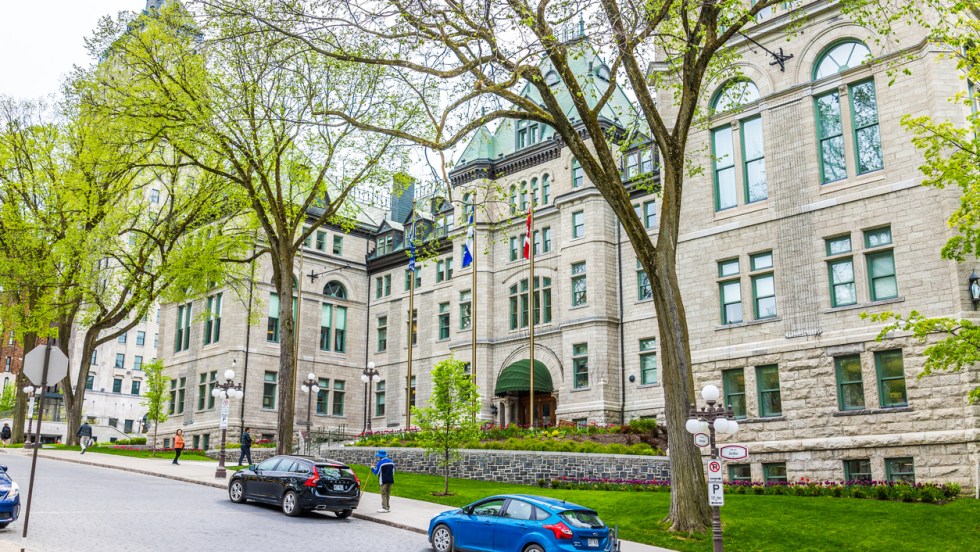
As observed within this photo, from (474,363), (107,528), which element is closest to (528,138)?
(474,363)

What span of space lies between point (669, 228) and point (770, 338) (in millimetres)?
10224

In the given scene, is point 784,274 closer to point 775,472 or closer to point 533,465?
point 775,472

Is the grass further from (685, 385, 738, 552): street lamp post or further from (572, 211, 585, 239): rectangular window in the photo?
(572, 211, 585, 239): rectangular window

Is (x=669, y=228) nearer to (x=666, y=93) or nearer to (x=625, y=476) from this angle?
(x=625, y=476)

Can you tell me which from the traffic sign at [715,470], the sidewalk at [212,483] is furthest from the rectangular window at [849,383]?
the traffic sign at [715,470]

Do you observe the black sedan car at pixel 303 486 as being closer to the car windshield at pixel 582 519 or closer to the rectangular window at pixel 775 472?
the car windshield at pixel 582 519

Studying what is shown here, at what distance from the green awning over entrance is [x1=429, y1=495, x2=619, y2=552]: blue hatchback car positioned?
83.3 feet

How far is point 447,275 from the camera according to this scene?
50.8 meters

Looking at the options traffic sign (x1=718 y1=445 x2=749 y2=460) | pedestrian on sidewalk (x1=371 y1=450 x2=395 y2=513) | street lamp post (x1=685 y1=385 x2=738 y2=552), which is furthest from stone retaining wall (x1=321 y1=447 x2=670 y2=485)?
A: traffic sign (x1=718 y1=445 x2=749 y2=460)

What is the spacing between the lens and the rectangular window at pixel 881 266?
25328mm

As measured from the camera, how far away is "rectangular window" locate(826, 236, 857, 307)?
26219 millimetres

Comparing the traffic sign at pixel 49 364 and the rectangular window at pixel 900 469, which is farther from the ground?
the traffic sign at pixel 49 364

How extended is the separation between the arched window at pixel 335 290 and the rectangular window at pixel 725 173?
31.4m

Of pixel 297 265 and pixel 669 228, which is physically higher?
pixel 297 265
